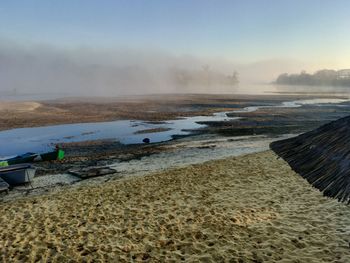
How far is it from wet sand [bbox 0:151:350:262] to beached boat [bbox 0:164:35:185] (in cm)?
326

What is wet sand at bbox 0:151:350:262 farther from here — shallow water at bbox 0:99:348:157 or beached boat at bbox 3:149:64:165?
shallow water at bbox 0:99:348:157

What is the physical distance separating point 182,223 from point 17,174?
11.1m

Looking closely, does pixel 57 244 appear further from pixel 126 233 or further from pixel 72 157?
pixel 72 157

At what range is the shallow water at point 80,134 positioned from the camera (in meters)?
30.9

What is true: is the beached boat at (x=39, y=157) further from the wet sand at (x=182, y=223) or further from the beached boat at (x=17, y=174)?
the wet sand at (x=182, y=223)

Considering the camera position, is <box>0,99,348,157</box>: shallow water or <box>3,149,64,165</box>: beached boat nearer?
<box>3,149,64,165</box>: beached boat

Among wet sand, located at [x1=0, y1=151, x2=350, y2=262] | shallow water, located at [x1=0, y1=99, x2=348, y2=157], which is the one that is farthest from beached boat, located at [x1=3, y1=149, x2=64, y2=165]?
wet sand, located at [x1=0, y1=151, x2=350, y2=262]

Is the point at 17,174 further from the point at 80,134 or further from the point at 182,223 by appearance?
the point at 80,134

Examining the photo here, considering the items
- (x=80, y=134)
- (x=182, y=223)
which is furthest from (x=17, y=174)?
(x=80, y=134)

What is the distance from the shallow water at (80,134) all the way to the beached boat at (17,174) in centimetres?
1085

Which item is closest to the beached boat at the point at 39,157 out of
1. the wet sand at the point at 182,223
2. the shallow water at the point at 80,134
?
the shallow water at the point at 80,134

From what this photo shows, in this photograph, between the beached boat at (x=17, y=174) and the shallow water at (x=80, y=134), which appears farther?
the shallow water at (x=80, y=134)

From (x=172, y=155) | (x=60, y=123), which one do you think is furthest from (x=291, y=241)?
(x=60, y=123)

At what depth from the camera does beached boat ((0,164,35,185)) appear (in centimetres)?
1766
